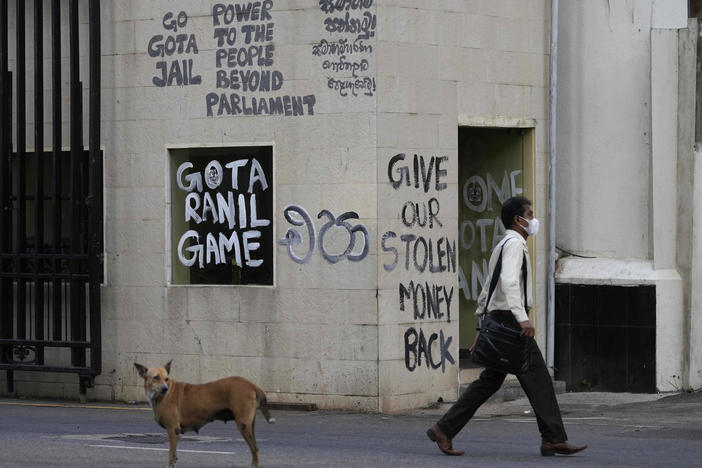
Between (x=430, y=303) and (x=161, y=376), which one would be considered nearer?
(x=161, y=376)

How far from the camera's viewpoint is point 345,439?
12406mm

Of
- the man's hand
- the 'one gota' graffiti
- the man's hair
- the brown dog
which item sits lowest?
the brown dog

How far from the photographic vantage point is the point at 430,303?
49.9 feet

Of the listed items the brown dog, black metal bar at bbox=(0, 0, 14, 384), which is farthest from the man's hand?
black metal bar at bbox=(0, 0, 14, 384)

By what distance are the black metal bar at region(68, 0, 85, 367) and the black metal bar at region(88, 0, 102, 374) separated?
191 mm

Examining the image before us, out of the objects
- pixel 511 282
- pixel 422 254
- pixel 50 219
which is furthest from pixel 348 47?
pixel 511 282

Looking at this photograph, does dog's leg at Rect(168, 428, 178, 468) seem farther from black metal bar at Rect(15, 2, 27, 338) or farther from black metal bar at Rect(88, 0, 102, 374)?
black metal bar at Rect(15, 2, 27, 338)

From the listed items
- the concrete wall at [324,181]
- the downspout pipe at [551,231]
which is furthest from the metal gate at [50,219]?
the downspout pipe at [551,231]

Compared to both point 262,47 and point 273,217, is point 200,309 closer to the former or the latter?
point 273,217

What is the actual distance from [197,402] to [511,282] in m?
2.60

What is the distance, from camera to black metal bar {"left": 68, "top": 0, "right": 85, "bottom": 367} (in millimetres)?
15922

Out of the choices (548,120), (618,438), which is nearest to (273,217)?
(548,120)

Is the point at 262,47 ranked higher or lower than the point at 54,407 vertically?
higher

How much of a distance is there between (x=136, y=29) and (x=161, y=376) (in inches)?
272
